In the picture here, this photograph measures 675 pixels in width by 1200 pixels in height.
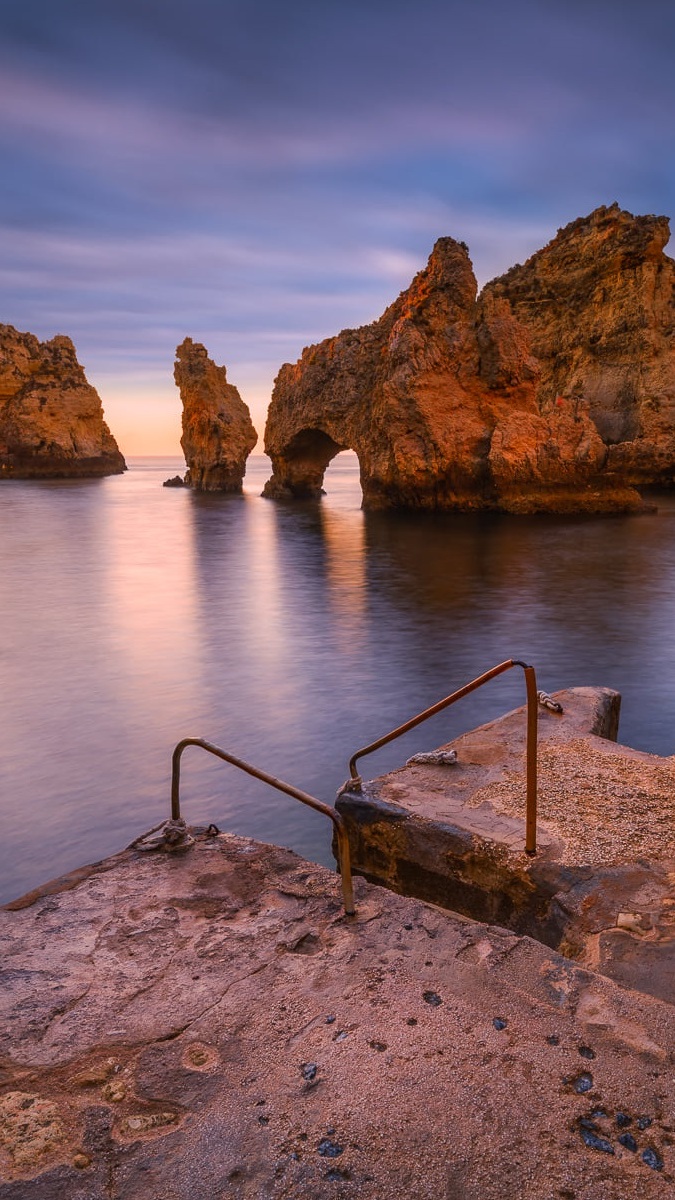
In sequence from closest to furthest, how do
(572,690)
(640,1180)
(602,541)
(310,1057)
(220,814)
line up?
1. (640,1180)
2. (310,1057)
3. (220,814)
4. (572,690)
5. (602,541)

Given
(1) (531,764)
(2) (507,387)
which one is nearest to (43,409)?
(2) (507,387)

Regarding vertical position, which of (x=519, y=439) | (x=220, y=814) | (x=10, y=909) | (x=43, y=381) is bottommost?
(x=220, y=814)

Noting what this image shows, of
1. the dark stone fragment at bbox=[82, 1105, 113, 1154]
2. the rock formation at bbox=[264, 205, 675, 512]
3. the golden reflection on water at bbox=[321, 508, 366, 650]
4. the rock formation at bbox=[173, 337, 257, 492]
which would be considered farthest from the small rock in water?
the rock formation at bbox=[173, 337, 257, 492]

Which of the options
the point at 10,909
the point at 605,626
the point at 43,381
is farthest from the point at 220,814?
the point at 43,381

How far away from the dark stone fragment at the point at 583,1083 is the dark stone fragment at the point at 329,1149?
2.08ft

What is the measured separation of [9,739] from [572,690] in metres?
5.20

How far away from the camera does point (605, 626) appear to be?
10.9m

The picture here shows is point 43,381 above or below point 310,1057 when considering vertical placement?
above

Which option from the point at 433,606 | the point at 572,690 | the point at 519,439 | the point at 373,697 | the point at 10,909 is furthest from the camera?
the point at 519,439

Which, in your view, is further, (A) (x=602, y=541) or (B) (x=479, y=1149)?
(A) (x=602, y=541)

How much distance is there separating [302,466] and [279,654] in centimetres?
2683

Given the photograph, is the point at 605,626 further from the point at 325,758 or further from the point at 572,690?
the point at 325,758

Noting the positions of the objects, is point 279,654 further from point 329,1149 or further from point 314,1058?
point 329,1149

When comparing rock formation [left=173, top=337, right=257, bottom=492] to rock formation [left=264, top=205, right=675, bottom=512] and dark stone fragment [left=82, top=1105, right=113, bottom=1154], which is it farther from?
dark stone fragment [left=82, top=1105, right=113, bottom=1154]
